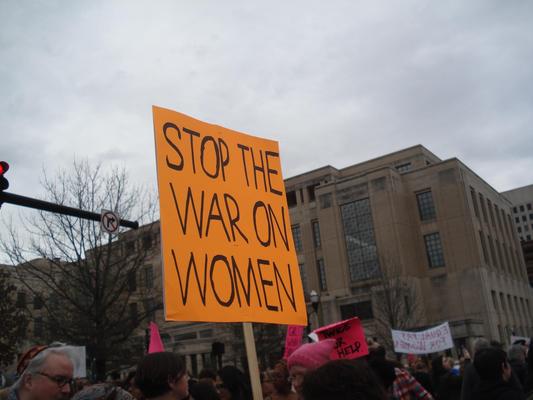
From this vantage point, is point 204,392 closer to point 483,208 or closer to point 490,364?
point 490,364

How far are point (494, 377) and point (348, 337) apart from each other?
4.51 feet

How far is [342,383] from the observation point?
2.01 meters

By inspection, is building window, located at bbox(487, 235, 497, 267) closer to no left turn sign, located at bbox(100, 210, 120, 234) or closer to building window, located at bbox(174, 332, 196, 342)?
building window, located at bbox(174, 332, 196, 342)

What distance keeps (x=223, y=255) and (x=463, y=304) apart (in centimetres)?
4959

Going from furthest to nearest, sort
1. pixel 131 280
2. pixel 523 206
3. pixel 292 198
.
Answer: pixel 523 206, pixel 292 198, pixel 131 280

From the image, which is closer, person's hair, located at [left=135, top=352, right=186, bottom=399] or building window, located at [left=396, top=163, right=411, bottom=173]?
person's hair, located at [left=135, top=352, right=186, bottom=399]

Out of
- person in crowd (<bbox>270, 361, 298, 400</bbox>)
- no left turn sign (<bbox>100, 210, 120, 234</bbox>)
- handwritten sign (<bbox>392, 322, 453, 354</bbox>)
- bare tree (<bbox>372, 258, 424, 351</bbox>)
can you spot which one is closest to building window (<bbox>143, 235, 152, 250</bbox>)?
handwritten sign (<bbox>392, 322, 453, 354</bbox>)

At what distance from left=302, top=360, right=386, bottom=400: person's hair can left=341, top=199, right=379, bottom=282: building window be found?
4988cm

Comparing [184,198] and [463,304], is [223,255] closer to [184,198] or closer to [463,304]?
[184,198]

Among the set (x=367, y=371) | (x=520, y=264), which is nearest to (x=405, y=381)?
(x=367, y=371)

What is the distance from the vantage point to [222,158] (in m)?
5.26

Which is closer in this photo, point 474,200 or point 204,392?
point 204,392

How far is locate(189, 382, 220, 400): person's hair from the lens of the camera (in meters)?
5.72

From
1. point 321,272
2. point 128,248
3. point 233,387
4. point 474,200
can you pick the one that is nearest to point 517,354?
point 233,387
